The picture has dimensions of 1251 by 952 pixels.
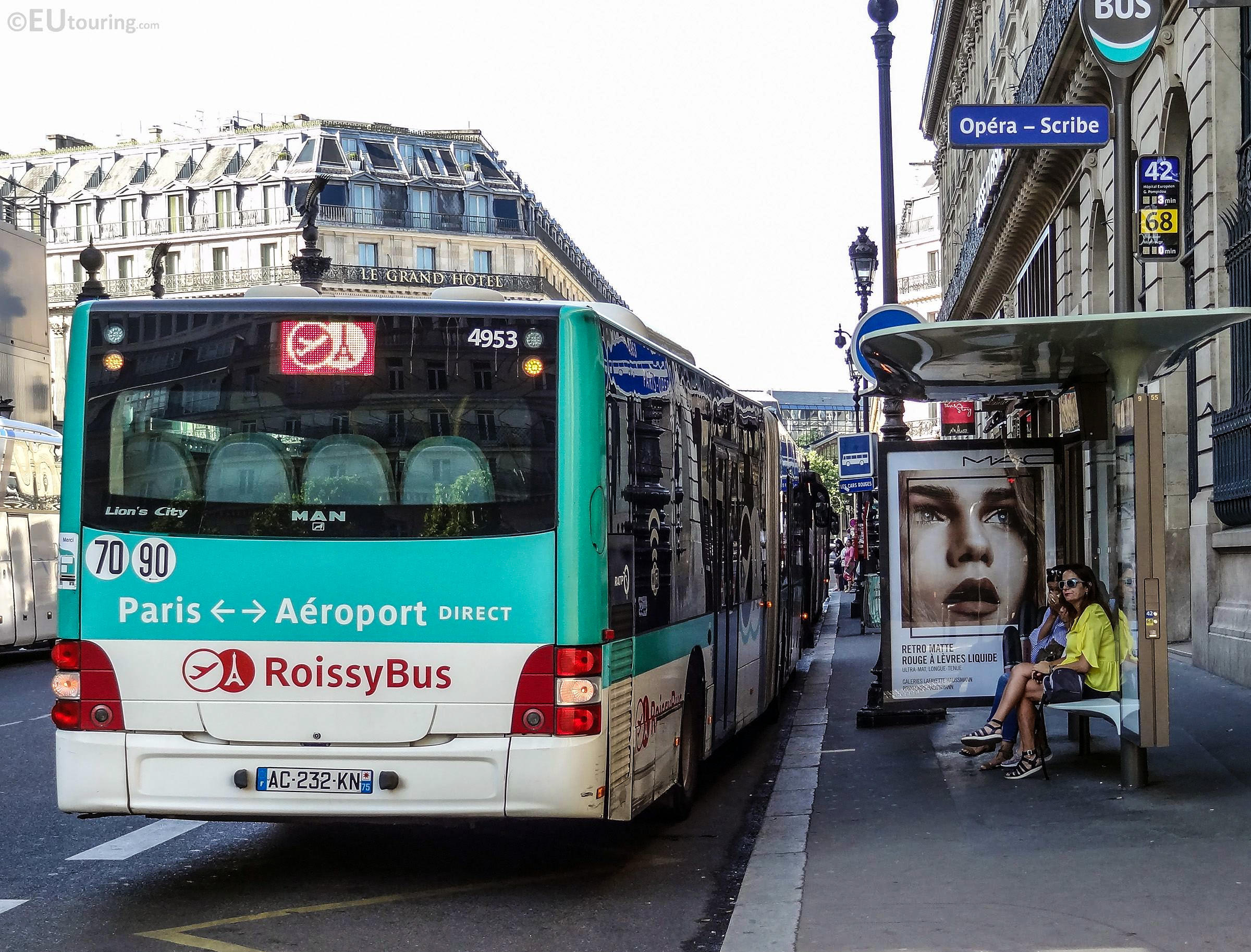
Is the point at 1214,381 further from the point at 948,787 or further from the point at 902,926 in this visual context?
the point at 902,926

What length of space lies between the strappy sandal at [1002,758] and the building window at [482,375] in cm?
460

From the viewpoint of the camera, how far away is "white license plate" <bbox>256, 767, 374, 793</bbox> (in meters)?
7.02

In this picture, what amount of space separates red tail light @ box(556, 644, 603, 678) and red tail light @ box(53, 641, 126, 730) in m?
1.92

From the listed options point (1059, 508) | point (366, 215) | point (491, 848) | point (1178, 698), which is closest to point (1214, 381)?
point (1178, 698)

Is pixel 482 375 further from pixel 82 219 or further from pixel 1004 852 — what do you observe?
pixel 82 219

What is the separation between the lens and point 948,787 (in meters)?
9.63

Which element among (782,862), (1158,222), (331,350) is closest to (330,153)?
(1158,222)

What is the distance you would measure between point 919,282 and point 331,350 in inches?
4038

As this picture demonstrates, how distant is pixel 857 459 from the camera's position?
26.5 meters

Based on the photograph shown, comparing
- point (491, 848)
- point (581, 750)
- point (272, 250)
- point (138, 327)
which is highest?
point (272, 250)

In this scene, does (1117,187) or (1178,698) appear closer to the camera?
(1117,187)

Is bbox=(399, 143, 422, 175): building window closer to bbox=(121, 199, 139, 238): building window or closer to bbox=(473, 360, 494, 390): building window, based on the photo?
bbox=(121, 199, 139, 238): building window

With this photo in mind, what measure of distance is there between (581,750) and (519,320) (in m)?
1.86

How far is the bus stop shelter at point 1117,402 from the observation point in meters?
8.34
